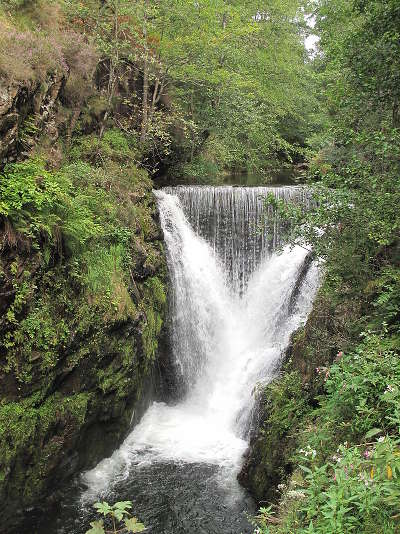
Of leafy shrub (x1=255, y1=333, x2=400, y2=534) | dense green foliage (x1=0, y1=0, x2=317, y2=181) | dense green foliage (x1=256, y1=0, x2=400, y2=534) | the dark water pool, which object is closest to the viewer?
leafy shrub (x1=255, y1=333, x2=400, y2=534)

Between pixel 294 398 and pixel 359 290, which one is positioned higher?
pixel 359 290

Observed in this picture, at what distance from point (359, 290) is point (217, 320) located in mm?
5663

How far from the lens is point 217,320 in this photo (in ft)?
35.9

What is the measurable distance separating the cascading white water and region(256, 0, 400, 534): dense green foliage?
6.71ft

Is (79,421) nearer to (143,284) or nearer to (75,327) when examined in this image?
(75,327)

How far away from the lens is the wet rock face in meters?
6.25

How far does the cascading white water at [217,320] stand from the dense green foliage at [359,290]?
2.04 meters

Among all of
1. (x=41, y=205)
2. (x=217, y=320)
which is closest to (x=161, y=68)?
(x=217, y=320)

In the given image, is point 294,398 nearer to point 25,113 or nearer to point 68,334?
point 68,334

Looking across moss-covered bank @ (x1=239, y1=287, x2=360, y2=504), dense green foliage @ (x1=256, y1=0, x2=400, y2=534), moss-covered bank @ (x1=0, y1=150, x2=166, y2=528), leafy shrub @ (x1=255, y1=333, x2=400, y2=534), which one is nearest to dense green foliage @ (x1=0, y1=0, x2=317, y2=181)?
moss-covered bank @ (x1=0, y1=150, x2=166, y2=528)

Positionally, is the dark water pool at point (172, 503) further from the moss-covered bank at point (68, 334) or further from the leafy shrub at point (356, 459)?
the leafy shrub at point (356, 459)

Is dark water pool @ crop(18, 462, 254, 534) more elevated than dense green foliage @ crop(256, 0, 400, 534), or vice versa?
dense green foliage @ crop(256, 0, 400, 534)

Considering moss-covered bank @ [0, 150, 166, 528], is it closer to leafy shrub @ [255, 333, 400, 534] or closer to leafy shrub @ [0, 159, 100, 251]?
leafy shrub @ [0, 159, 100, 251]

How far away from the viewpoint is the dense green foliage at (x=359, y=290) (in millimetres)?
3264
